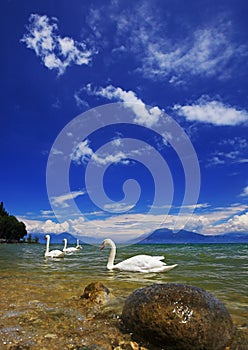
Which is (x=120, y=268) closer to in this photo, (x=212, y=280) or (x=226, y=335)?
(x=212, y=280)

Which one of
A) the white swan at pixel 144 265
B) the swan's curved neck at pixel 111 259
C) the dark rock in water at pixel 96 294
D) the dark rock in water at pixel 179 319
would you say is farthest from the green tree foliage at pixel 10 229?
the dark rock in water at pixel 179 319

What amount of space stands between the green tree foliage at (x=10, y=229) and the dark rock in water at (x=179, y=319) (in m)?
92.3

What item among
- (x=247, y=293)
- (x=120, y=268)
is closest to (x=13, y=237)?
(x=120, y=268)

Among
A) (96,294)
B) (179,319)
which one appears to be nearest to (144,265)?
(96,294)

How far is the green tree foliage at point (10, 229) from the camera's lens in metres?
89.5

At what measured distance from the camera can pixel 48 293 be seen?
7.01m

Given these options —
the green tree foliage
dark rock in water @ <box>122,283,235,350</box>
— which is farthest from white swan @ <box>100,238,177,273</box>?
the green tree foliage

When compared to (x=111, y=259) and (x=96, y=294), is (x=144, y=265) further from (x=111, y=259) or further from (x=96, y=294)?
(x=96, y=294)

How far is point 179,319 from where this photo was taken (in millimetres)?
3926

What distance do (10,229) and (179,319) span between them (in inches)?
3818

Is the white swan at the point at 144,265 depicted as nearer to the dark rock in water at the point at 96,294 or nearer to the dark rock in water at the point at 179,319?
the dark rock in water at the point at 96,294

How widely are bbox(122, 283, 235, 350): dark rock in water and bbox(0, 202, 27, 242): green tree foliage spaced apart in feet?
303

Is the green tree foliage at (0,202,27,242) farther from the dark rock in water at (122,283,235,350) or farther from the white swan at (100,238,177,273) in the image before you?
the dark rock in water at (122,283,235,350)

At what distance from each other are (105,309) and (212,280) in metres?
5.49
